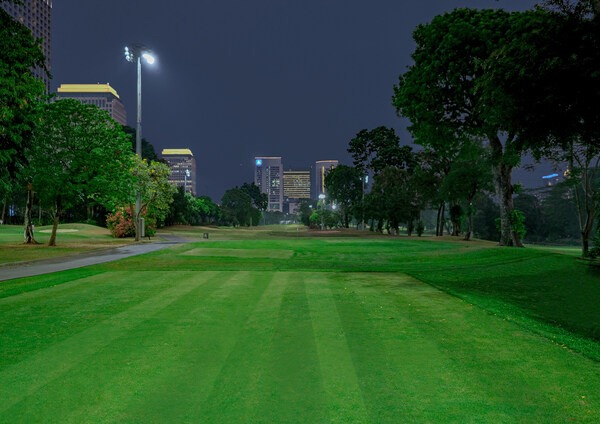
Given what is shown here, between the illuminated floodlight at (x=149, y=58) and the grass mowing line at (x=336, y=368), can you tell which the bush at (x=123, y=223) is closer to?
the illuminated floodlight at (x=149, y=58)

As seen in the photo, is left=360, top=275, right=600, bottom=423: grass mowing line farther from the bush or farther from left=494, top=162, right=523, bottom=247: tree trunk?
the bush

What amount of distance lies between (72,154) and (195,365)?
2513 centimetres

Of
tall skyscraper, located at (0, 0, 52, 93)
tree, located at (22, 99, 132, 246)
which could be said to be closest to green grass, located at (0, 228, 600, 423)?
tree, located at (22, 99, 132, 246)

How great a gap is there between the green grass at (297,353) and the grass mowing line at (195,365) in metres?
0.02

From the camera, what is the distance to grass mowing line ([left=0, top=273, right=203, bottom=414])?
3922mm

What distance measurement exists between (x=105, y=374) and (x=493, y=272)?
47.0ft

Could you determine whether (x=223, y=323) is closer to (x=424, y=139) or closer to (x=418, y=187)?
(x=424, y=139)

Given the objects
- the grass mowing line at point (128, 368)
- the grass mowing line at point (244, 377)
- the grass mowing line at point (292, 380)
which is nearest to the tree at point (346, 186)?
the grass mowing line at point (244, 377)

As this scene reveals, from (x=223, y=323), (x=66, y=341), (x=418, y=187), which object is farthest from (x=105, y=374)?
(x=418, y=187)

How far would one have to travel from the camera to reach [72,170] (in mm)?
23828

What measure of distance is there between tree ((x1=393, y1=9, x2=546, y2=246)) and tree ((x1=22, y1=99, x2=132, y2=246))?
930 inches

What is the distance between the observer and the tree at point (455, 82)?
23188mm

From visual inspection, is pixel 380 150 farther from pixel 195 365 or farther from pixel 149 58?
pixel 195 365

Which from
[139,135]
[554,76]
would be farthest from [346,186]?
[554,76]
